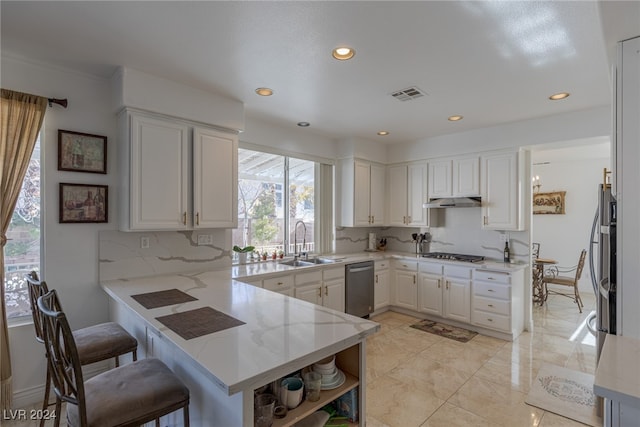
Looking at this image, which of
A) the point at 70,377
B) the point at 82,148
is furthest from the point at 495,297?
the point at 82,148

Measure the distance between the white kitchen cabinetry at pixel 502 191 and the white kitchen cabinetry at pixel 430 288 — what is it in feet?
2.90

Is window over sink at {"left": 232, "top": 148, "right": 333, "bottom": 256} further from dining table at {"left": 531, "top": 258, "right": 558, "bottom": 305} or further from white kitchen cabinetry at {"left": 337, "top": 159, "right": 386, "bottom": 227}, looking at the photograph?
dining table at {"left": 531, "top": 258, "right": 558, "bottom": 305}

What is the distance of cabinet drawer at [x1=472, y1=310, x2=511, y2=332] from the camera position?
370 cm

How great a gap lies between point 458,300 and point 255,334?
3345mm

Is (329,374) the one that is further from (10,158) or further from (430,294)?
(430,294)

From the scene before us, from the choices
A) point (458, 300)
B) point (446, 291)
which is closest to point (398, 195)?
point (446, 291)

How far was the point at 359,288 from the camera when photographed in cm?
426

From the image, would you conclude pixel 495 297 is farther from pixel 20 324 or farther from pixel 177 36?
pixel 20 324

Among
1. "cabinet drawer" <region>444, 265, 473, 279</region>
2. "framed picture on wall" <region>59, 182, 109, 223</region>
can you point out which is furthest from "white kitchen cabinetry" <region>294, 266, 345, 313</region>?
"framed picture on wall" <region>59, 182, 109, 223</region>

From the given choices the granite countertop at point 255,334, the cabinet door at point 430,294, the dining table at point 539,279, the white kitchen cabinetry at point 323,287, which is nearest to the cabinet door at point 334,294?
the white kitchen cabinetry at point 323,287

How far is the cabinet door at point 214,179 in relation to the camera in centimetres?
296

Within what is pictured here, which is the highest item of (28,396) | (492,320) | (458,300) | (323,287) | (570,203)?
(570,203)

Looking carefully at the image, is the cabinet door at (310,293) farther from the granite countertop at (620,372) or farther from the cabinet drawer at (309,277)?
the granite countertop at (620,372)

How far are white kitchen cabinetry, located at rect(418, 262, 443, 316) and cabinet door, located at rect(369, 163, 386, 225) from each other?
1022mm
